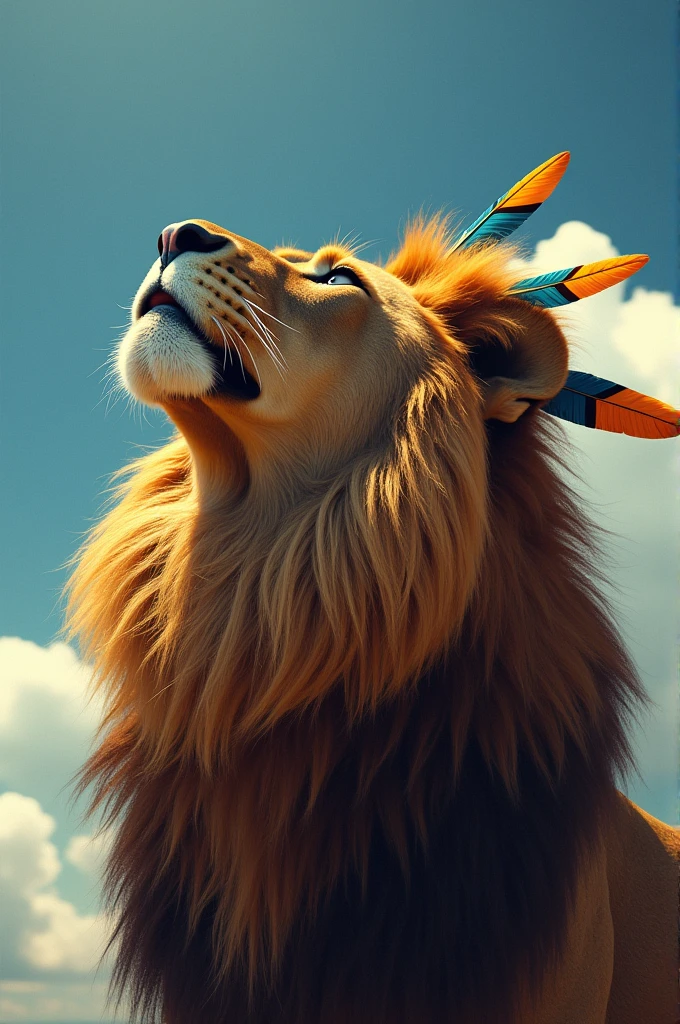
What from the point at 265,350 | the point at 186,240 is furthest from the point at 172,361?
the point at 186,240

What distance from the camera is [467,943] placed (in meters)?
2.43

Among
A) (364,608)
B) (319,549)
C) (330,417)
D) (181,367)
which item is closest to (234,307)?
(181,367)

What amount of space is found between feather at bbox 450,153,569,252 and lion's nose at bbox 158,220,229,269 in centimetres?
107

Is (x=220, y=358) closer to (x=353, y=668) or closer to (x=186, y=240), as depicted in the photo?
(x=186, y=240)

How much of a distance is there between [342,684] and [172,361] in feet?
3.42

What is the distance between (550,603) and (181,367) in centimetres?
132

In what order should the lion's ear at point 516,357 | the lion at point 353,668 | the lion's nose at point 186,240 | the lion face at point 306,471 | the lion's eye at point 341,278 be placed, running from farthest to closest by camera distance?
the lion's eye at point 341,278
the lion's ear at point 516,357
the lion's nose at point 186,240
the lion face at point 306,471
the lion at point 353,668

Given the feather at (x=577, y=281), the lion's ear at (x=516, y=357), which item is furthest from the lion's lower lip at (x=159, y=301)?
the feather at (x=577, y=281)

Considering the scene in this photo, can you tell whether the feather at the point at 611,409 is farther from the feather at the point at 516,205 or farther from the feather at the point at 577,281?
the feather at the point at 516,205

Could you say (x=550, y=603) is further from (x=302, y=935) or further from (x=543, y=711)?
(x=302, y=935)

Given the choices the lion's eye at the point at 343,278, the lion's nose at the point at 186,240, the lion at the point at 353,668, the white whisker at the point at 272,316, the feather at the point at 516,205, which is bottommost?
the lion at the point at 353,668

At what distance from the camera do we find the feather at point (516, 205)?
3.11 meters

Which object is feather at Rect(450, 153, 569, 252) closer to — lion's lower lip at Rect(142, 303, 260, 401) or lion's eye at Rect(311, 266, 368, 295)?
lion's eye at Rect(311, 266, 368, 295)

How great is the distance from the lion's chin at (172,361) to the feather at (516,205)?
1.14m
